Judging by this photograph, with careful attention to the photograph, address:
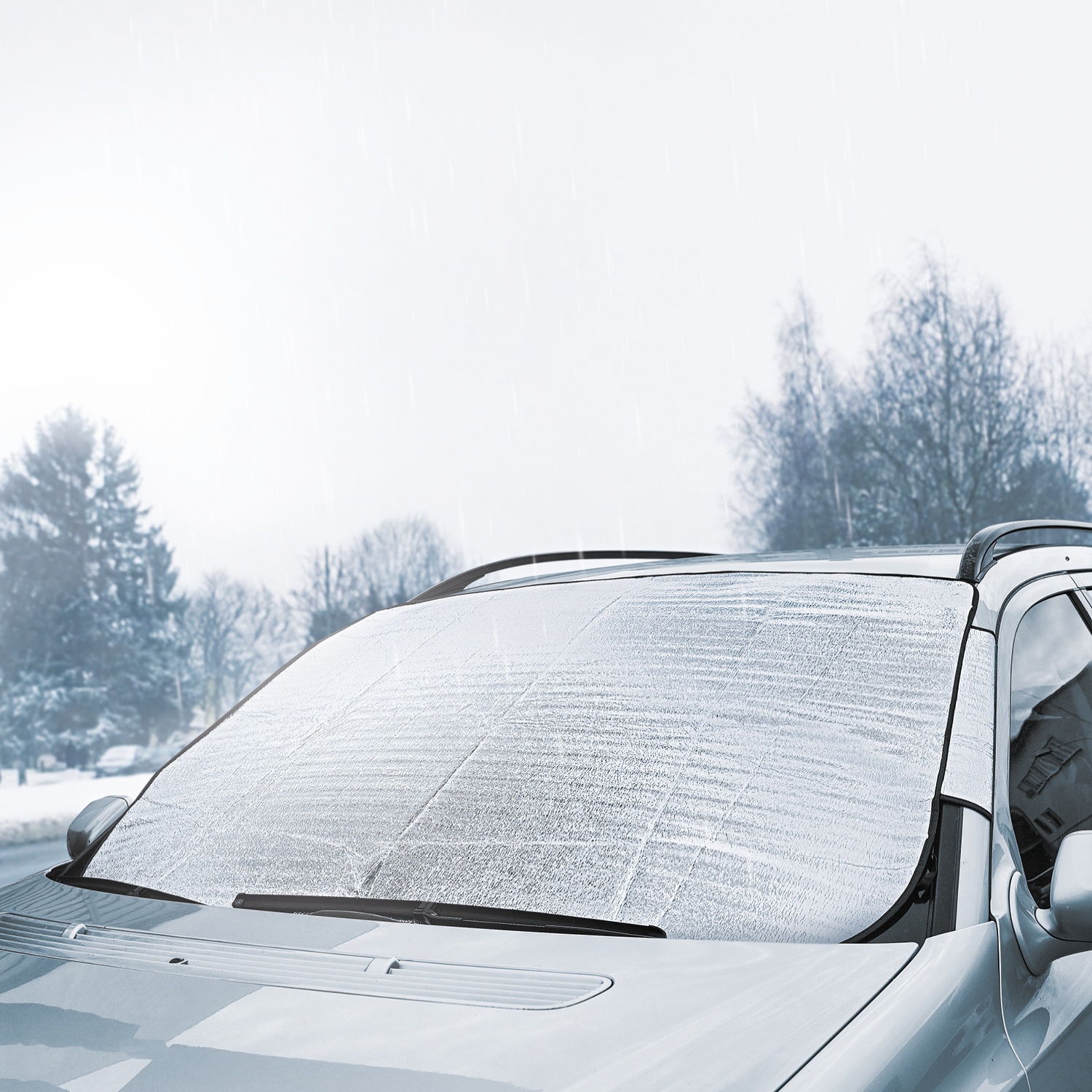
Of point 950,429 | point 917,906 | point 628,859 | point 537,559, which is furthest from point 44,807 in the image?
point 950,429

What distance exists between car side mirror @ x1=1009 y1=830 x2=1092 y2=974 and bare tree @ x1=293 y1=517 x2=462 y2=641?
50.5 m

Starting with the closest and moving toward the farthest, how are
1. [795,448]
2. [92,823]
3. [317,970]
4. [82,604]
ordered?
1. [317,970]
2. [92,823]
3. [82,604]
4. [795,448]

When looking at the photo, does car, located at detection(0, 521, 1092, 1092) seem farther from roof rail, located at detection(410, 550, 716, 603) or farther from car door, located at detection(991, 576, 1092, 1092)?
roof rail, located at detection(410, 550, 716, 603)

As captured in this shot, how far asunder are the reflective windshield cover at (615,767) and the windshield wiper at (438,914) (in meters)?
0.02

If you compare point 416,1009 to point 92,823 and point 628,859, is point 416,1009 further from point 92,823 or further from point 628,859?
point 92,823

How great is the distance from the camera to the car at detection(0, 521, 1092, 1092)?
1.14 metres

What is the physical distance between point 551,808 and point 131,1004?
0.61 meters

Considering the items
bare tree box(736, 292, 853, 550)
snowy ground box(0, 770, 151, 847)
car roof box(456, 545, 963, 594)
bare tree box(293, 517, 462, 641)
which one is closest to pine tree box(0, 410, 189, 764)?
bare tree box(293, 517, 462, 641)

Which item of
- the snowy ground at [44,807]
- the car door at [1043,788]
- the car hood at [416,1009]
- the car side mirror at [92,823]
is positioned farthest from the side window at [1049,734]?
the snowy ground at [44,807]

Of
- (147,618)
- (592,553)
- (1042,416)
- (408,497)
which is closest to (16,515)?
(147,618)

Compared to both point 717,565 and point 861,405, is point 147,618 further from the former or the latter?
point 717,565

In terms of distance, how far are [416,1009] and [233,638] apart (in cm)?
Result: 4972

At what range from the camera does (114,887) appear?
5.80 feet

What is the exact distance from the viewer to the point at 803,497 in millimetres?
41281
